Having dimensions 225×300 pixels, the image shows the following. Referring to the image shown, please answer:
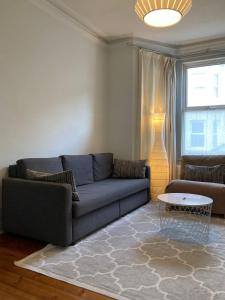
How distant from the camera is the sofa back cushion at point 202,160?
14.1 feet

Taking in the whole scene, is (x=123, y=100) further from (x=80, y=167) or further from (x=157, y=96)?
(x=80, y=167)

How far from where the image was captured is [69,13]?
12.5 ft

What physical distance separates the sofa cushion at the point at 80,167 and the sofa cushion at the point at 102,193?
164mm

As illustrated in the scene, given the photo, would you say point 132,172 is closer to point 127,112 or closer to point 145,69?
point 127,112

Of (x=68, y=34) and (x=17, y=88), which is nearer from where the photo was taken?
(x=17, y=88)

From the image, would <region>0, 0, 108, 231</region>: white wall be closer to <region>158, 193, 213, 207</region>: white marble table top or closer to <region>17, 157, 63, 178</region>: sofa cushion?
<region>17, 157, 63, 178</region>: sofa cushion

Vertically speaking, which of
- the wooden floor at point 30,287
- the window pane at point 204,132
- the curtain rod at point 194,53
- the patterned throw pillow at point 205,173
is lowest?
the wooden floor at point 30,287

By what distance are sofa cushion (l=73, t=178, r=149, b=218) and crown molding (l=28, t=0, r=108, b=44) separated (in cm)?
239

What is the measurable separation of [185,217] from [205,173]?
2.84 ft

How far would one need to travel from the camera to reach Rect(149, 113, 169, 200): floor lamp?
4.65 m

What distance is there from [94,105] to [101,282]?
10.5 feet

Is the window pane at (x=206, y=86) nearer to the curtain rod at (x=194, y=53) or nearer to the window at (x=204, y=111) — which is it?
the window at (x=204, y=111)

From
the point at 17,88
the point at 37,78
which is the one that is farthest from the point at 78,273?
the point at 37,78

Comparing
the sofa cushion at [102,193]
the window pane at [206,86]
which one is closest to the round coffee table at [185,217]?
the sofa cushion at [102,193]
